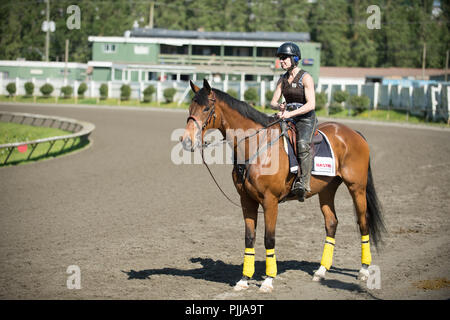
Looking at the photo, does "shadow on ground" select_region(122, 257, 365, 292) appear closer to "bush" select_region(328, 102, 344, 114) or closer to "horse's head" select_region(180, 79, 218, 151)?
"horse's head" select_region(180, 79, 218, 151)

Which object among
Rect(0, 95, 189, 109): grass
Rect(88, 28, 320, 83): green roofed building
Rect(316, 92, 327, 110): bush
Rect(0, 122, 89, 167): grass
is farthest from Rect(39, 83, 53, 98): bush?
Rect(316, 92, 327, 110): bush

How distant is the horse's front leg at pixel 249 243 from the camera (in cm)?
657

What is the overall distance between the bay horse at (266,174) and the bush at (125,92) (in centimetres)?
4579

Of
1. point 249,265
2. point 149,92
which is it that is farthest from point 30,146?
point 149,92

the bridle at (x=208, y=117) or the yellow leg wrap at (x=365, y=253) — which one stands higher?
the bridle at (x=208, y=117)

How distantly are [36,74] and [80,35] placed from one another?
17804 mm

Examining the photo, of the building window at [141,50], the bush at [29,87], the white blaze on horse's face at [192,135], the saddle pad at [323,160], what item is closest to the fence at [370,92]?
the bush at [29,87]

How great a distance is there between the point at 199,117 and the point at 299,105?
58.9 inches

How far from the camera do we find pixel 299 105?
6965 mm

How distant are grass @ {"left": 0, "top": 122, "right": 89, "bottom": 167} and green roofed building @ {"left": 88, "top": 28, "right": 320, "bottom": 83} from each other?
38.5 metres

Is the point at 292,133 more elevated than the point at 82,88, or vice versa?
the point at 82,88

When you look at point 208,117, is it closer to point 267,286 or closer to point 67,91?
point 267,286

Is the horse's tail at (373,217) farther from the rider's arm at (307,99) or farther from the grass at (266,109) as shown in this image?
the grass at (266,109)

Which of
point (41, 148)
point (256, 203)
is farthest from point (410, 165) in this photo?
point (41, 148)
